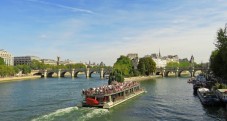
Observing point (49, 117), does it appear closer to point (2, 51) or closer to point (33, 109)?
point (33, 109)

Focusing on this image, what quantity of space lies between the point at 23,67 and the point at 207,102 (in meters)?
121

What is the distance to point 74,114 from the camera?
3700cm

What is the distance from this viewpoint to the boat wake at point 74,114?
114ft

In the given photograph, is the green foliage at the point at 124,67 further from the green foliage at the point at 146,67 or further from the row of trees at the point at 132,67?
the green foliage at the point at 146,67

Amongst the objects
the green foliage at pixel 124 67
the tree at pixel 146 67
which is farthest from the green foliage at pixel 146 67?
the green foliage at pixel 124 67

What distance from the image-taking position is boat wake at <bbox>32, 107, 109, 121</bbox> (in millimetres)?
34844

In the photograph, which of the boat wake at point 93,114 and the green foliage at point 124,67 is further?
the green foliage at point 124,67

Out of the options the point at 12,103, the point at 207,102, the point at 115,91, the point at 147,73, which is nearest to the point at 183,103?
the point at 207,102

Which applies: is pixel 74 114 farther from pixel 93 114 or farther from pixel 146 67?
pixel 146 67

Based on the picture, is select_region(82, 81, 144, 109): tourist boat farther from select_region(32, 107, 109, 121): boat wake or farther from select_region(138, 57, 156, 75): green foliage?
select_region(138, 57, 156, 75): green foliage

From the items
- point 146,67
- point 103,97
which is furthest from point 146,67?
point 103,97

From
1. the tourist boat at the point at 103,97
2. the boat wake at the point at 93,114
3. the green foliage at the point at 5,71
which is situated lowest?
the boat wake at the point at 93,114

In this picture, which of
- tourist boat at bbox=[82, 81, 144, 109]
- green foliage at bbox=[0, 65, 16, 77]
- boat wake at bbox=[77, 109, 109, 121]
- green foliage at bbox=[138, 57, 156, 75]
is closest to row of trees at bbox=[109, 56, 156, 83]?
green foliage at bbox=[138, 57, 156, 75]

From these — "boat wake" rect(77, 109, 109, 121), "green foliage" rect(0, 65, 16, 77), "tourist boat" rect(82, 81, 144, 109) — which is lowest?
"boat wake" rect(77, 109, 109, 121)
